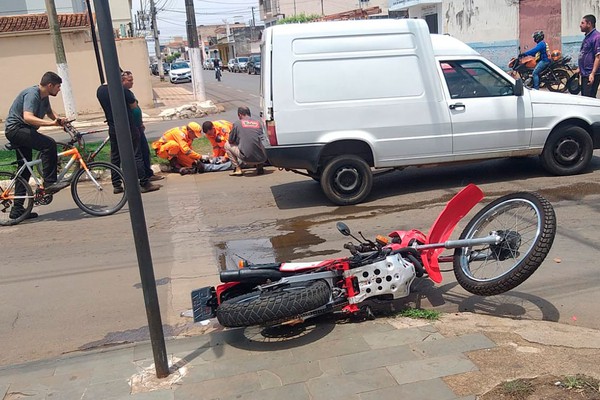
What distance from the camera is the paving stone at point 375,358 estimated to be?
10.9 ft

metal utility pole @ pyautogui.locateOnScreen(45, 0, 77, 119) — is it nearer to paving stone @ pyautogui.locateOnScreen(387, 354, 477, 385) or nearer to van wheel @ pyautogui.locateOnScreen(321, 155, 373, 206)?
van wheel @ pyautogui.locateOnScreen(321, 155, 373, 206)

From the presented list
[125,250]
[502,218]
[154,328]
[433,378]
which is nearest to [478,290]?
[502,218]

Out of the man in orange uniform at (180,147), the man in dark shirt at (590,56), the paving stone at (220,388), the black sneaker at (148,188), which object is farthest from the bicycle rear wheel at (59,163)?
the man in dark shirt at (590,56)

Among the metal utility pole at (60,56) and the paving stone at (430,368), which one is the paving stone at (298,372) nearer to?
the paving stone at (430,368)

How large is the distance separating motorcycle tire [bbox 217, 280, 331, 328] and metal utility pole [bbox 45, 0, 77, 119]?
16169 mm

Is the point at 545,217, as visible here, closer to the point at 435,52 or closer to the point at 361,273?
the point at 361,273

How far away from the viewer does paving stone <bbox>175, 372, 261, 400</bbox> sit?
3.15 metres

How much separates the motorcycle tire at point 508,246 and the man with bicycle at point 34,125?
5.60 meters

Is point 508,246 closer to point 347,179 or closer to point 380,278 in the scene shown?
point 380,278

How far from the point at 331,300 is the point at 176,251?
2784 millimetres

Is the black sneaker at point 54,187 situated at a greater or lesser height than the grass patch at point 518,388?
greater

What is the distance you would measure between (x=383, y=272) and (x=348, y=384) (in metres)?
0.94

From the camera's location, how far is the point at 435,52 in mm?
7422

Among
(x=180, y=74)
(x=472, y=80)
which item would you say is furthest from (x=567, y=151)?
(x=180, y=74)
